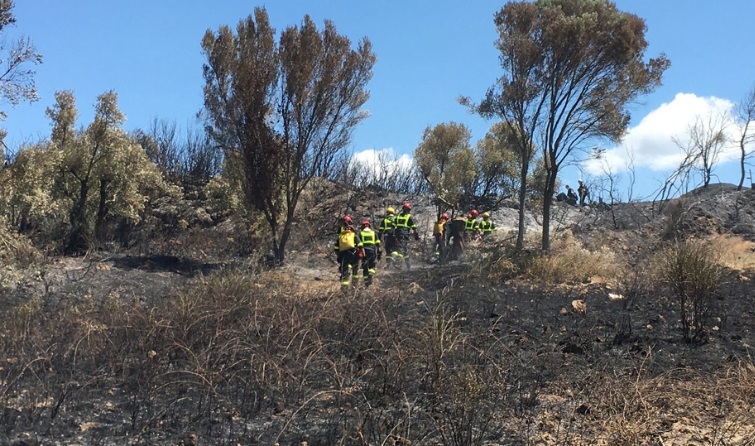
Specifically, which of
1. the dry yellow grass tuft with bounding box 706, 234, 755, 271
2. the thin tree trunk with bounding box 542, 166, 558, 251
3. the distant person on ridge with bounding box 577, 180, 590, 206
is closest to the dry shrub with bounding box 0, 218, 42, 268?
the thin tree trunk with bounding box 542, 166, 558, 251

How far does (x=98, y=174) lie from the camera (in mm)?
18969

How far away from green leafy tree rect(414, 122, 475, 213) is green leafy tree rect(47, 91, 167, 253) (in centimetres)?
1201

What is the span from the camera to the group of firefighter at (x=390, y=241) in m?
12.2

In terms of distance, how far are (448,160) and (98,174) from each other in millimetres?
14971

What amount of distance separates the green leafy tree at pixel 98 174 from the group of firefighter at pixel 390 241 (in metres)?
7.34

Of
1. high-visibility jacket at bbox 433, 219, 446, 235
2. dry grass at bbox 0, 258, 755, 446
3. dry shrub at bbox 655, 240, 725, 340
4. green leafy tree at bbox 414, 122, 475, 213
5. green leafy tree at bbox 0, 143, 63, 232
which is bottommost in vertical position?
dry grass at bbox 0, 258, 755, 446

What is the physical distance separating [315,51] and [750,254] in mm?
12828

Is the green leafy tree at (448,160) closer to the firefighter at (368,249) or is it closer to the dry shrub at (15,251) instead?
the firefighter at (368,249)

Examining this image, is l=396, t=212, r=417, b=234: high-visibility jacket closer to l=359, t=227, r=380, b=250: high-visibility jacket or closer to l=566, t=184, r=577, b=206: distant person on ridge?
l=359, t=227, r=380, b=250: high-visibility jacket

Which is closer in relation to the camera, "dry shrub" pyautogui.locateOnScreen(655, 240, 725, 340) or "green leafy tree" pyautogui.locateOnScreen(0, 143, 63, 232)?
"dry shrub" pyautogui.locateOnScreen(655, 240, 725, 340)

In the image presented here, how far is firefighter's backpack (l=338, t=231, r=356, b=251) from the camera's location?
1209cm

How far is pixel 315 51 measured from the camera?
16.6 metres

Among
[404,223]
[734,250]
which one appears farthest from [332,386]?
[734,250]

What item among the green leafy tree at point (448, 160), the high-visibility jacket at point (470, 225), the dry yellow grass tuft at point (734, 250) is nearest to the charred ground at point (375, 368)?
the dry yellow grass tuft at point (734, 250)
